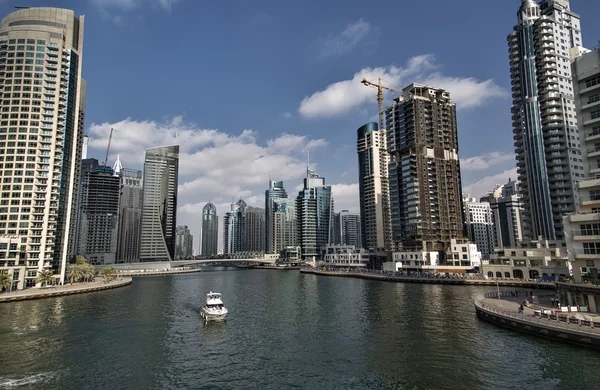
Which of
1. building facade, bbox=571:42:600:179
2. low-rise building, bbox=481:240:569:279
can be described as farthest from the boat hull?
low-rise building, bbox=481:240:569:279

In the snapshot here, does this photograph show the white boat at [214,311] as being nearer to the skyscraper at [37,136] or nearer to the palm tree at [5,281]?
the palm tree at [5,281]

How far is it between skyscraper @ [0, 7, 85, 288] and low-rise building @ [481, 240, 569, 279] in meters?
163

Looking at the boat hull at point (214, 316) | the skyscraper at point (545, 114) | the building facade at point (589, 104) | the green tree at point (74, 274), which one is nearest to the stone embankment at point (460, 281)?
the skyscraper at point (545, 114)

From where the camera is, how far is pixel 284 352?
5178 cm

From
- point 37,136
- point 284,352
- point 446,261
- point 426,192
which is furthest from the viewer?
point 426,192

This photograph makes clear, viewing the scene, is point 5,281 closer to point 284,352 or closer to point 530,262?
point 284,352

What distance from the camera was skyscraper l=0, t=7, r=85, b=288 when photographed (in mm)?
125562

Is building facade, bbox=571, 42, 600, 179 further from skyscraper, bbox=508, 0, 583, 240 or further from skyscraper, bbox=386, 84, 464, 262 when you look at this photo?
skyscraper, bbox=386, 84, 464, 262

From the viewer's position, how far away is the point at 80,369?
44.9 m

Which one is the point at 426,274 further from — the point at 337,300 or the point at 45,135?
the point at 45,135

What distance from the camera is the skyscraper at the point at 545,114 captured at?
158m

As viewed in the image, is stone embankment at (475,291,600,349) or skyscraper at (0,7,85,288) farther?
skyscraper at (0,7,85,288)

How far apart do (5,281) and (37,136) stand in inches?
2049

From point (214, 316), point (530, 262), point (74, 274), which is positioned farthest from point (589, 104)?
point (74, 274)
